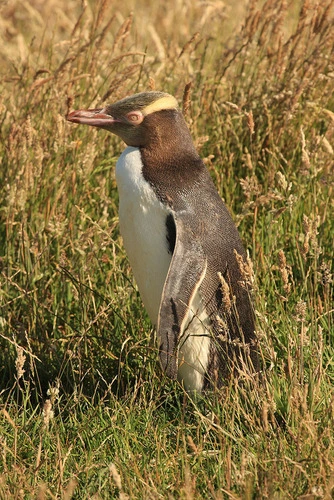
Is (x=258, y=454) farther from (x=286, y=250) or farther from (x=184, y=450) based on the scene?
(x=286, y=250)

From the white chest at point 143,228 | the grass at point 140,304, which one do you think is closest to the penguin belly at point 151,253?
the white chest at point 143,228

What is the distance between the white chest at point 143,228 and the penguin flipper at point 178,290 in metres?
0.12

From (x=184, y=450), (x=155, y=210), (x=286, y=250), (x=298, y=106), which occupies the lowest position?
(x=184, y=450)

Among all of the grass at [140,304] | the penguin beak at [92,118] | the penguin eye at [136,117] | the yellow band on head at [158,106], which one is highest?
the yellow band on head at [158,106]

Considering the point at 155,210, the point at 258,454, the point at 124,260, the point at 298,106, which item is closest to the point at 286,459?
the point at 258,454

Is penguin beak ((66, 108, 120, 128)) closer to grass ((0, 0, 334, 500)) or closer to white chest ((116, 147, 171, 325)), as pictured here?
white chest ((116, 147, 171, 325))

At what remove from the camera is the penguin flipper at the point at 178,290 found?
354 centimetres

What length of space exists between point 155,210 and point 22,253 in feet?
2.75

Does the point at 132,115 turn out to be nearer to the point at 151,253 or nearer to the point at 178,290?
the point at 151,253

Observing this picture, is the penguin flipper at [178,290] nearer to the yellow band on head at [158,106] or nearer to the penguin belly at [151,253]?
the penguin belly at [151,253]

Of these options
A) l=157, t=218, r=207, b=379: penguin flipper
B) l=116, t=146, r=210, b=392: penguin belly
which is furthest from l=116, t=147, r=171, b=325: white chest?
l=157, t=218, r=207, b=379: penguin flipper

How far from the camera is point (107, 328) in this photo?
4188mm

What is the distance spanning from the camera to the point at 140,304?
431 cm

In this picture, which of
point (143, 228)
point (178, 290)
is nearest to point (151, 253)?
point (143, 228)
